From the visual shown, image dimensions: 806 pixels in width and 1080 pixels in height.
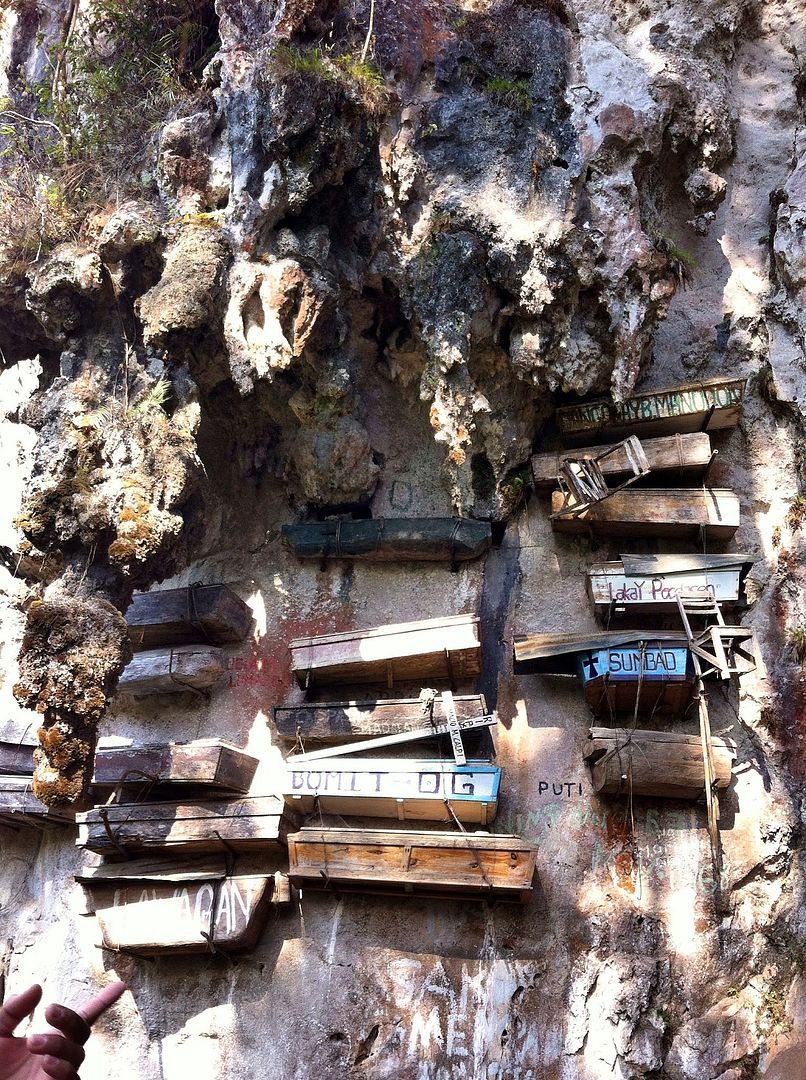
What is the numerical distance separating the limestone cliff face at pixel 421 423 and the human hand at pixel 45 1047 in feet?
11.0

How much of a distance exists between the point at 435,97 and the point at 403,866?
6.39 meters

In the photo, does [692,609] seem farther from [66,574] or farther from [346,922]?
[66,574]

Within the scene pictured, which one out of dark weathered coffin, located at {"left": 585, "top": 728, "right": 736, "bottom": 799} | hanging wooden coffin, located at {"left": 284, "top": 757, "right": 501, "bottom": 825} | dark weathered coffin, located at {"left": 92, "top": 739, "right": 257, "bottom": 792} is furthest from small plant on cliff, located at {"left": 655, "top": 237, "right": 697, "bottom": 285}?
dark weathered coffin, located at {"left": 92, "top": 739, "right": 257, "bottom": 792}

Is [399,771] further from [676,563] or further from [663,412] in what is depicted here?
[663,412]

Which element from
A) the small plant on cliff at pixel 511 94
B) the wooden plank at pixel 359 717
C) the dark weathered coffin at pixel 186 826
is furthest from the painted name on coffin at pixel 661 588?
the small plant on cliff at pixel 511 94

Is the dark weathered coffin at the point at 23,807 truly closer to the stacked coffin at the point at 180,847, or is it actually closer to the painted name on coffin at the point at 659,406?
the stacked coffin at the point at 180,847

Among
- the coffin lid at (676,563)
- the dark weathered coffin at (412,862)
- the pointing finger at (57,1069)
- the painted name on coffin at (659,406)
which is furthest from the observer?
the painted name on coffin at (659,406)

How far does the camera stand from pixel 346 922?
20.3 ft

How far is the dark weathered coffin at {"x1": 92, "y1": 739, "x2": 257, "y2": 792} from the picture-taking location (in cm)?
649

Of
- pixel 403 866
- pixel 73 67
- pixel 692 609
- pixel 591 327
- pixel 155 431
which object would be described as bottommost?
pixel 403 866

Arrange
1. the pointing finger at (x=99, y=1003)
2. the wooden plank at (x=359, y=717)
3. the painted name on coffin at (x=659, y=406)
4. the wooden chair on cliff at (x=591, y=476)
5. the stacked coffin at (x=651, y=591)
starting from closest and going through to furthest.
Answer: the pointing finger at (x=99, y=1003) < the stacked coffin at (x=651, y=591) < the wooden plank at (x=359, y=717) < the wooden chair on cliff at (x=591, y=476) < the painted name on coffin at (x=659, y=406)

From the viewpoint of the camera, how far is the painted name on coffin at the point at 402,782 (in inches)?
238

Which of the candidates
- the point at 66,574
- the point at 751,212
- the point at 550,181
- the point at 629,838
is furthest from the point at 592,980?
the point at 751,212

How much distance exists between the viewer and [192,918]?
243 inches
